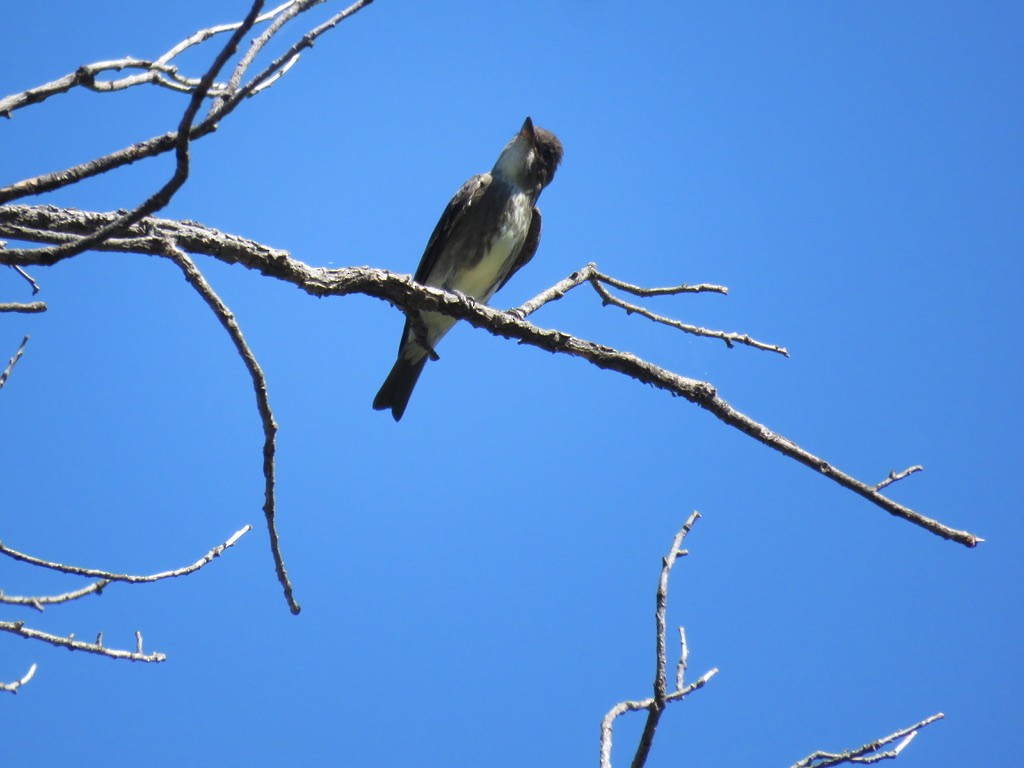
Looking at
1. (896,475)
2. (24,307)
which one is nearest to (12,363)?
(24,307)

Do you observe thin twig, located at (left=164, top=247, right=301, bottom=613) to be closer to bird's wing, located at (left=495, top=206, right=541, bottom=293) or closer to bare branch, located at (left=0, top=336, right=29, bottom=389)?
bare branch, located at (left=0, top=336, right=29, bottom=389)

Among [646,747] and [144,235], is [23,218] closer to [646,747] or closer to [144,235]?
[144,235]

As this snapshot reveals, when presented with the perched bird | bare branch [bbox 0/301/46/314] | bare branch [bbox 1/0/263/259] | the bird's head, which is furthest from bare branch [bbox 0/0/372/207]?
the bird's head

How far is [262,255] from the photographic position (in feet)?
7.70

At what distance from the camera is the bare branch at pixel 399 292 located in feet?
6.75

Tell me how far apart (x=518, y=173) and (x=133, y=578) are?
419 cm

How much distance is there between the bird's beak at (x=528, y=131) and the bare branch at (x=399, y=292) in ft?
11.6

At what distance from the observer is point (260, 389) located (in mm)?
2090

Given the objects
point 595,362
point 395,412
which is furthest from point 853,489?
point 395,412

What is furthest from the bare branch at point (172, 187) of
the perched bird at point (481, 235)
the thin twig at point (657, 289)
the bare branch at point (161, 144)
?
the perched bird at point (481, 235)

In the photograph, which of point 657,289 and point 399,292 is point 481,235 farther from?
point 399,292

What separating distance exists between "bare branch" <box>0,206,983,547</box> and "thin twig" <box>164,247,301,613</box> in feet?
0.25

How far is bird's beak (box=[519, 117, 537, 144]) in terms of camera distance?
6.16 meters

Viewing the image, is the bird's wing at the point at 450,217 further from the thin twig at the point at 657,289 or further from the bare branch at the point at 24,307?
the bare branch at the point at 24,307
